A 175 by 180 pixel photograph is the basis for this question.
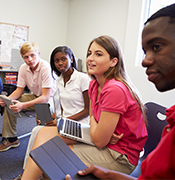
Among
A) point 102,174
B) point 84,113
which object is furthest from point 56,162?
point 84,113

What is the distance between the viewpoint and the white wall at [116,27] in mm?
2645

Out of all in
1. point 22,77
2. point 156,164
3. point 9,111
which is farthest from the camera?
point 22,77

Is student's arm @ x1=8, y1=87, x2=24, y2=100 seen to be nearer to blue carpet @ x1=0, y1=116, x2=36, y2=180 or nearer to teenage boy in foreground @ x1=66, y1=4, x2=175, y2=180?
blue carpet @ x1=0, y1=116, x2=36, y2=180

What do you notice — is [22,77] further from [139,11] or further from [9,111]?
[139,11]

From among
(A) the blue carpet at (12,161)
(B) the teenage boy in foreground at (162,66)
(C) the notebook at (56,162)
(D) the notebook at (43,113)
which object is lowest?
(A) the blue carpet at (12,161)

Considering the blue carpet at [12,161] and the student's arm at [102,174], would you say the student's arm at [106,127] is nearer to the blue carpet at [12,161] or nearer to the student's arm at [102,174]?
the student's arm at [102,174]

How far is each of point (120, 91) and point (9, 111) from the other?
150cm

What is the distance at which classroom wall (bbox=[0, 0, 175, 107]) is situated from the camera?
277 centimetres

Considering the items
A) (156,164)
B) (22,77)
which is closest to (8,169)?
(22,77)

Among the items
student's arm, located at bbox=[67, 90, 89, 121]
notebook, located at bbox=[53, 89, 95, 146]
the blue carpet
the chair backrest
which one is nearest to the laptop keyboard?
notebook, located at bbox=[53, 89, 95, 146]

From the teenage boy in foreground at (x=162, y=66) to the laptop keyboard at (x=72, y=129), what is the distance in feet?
2.18

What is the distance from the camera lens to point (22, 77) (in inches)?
89.8

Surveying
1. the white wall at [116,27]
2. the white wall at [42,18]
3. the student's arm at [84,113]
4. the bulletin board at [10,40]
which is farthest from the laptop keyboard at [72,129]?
the white wall at [42,18]

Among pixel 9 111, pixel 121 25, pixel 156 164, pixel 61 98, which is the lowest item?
pixel 9 111
